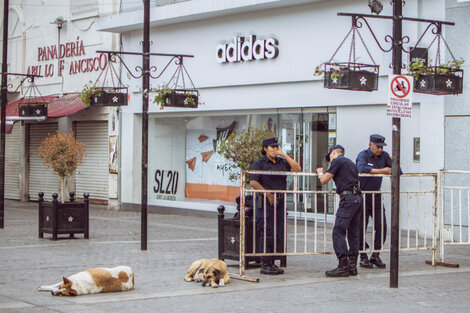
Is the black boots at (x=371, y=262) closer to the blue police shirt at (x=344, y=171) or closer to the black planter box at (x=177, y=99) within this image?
the blue police shirt at (x=344, y=171)

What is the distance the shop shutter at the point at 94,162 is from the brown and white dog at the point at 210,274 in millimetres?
14356

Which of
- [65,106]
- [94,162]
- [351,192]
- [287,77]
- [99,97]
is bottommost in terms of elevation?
[351,192]

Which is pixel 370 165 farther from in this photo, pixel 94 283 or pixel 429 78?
pixel 94 283

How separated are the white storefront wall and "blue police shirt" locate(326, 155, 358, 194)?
17.9 ft

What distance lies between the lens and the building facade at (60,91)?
23.6 metres

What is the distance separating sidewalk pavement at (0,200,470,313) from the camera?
8.19 meters

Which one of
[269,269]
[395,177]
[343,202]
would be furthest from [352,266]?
[395,177]

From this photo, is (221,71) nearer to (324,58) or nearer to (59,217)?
(324,58)

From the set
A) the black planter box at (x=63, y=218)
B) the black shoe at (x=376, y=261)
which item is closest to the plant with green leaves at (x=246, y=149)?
the black shoe at (x=376, y=261)

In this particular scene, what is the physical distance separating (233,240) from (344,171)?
6.03ft

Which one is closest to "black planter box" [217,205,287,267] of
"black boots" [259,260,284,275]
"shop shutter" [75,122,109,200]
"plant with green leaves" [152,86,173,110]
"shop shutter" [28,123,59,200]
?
"black boots" [259,260,284,275]

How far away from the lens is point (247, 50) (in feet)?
62.3

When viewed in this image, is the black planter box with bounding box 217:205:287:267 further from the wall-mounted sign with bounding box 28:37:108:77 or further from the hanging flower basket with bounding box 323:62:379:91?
the wall-mounted sign with bounding box 28:37:108:77

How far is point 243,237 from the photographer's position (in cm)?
978
